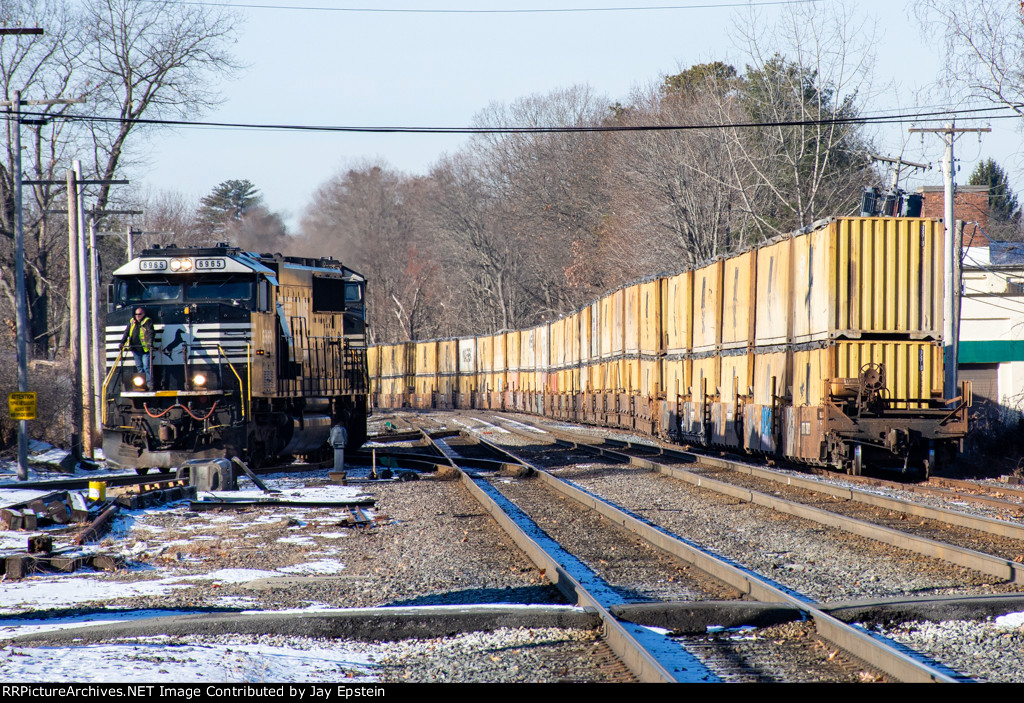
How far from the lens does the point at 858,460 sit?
48.4 ft

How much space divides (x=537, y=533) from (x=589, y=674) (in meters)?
4.71

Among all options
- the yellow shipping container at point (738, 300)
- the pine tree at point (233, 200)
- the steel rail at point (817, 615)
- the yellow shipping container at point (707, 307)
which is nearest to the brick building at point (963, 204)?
the yellow shipping container at point (707, 307)

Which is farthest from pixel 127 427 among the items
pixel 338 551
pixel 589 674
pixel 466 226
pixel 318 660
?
pixel 466 226

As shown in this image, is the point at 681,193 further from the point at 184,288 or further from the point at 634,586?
the point at 634,586

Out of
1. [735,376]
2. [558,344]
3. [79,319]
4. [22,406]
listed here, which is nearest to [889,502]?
[735,376]

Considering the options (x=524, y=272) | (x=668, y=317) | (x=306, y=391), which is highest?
(x=524, y=272)

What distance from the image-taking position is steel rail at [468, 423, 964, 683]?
4625mm

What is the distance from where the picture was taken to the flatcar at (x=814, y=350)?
558 inches

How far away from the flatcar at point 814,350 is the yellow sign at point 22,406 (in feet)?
41.3

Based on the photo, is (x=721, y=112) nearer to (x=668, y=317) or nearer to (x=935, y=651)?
(x=668, y=317)

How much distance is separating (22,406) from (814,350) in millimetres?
13238

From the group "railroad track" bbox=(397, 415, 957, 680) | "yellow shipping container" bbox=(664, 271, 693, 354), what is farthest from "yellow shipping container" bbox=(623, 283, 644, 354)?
"railroad track" bbox=(397, 415, 957, 680)

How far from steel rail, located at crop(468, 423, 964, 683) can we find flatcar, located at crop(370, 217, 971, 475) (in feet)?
18.4

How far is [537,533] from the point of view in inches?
380
